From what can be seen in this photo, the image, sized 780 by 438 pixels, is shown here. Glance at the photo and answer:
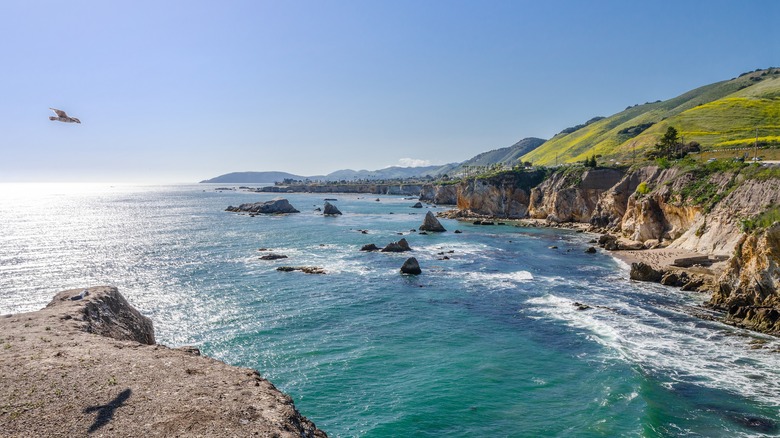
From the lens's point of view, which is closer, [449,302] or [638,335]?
[638,335]

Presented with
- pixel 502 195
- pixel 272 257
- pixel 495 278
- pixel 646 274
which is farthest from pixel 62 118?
pixel 502 195

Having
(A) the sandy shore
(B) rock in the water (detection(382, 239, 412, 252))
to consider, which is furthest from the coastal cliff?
(B) rock in the water (detection(382, 239, 412, 252))

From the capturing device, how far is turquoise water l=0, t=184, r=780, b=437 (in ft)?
69.4

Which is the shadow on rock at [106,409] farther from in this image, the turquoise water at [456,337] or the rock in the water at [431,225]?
the rock in the water at [431,225]

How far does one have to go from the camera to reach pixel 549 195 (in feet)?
358

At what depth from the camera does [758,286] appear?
32.9 metres

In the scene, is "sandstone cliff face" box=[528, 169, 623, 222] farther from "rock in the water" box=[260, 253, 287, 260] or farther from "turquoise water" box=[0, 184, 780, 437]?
"rock in the water" box=[260, 253, 287, 260]

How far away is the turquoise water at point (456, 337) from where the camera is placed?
21156 mm

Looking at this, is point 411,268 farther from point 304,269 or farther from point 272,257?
point 272,257

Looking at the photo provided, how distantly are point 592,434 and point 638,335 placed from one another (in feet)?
47.6

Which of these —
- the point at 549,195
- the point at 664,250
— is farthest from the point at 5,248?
the point at 549,195

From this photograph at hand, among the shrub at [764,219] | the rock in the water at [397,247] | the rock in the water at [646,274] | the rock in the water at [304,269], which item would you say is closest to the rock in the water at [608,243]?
the rock in the water at [646,274]

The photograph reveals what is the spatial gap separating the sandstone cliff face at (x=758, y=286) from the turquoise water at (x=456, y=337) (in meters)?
2.47

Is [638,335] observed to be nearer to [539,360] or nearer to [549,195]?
[539,360]
